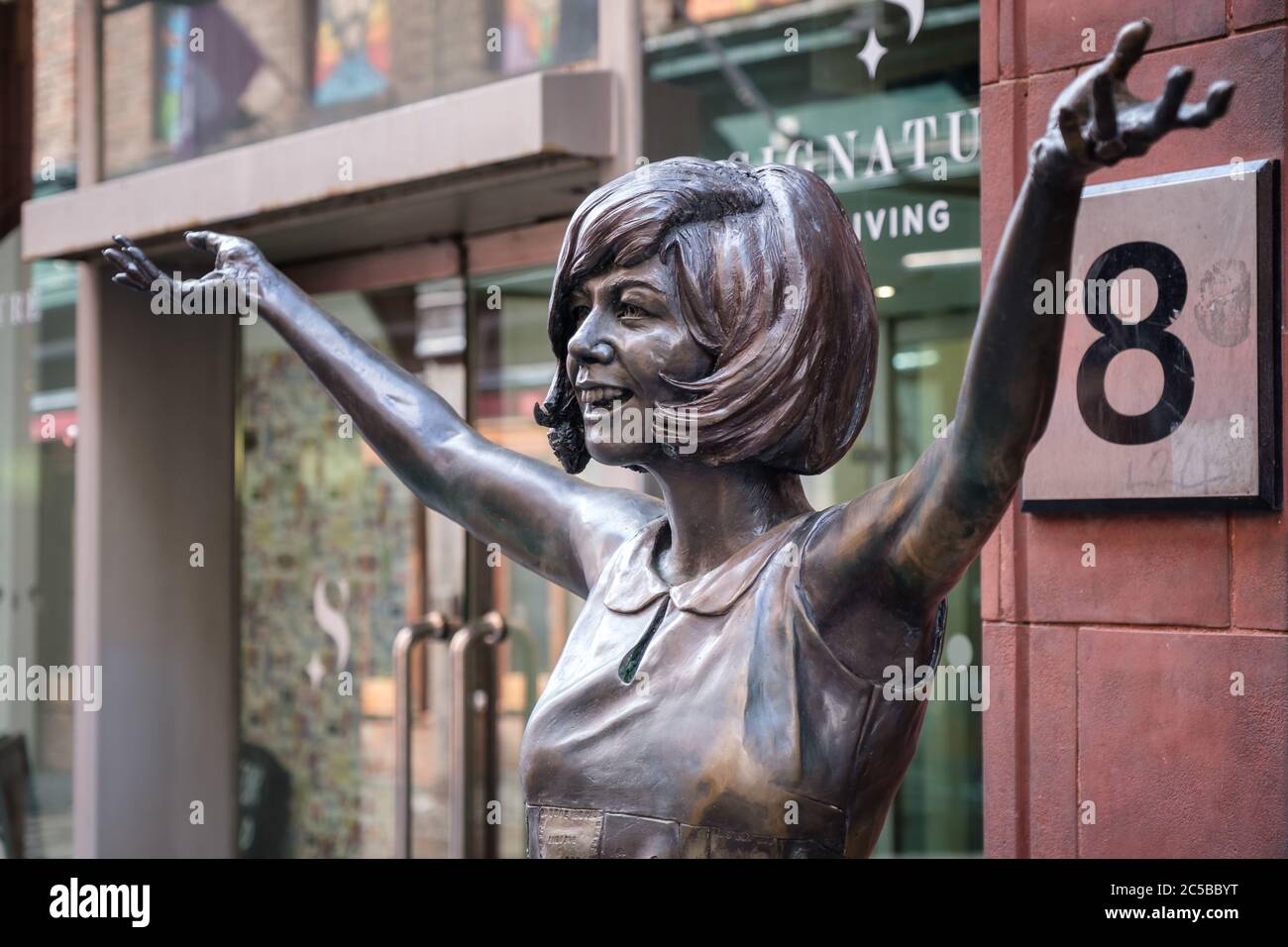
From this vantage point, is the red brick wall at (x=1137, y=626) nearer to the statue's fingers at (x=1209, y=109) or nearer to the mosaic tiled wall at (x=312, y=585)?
the statue's fingers at (x=1209, y=109)

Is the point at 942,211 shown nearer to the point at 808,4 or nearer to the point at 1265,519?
the point at 808,4

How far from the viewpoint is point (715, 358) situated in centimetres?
199

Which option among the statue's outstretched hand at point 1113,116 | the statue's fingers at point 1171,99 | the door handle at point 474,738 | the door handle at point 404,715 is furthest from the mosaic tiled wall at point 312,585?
the statue's fingers at point 1171,99

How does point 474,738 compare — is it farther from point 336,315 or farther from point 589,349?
point 589,349

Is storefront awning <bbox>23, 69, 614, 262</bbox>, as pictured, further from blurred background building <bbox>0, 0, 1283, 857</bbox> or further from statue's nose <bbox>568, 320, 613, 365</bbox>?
statue's nose <bbox>568, 320, 613, 365</bbox>

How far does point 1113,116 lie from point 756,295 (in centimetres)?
61

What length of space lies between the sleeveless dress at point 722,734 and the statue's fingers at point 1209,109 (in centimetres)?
77

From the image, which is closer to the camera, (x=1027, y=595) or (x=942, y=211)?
(x=1027, y=595)

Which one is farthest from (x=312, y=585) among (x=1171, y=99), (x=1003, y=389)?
(x=1171, y=99)

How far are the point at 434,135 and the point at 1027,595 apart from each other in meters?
2.25

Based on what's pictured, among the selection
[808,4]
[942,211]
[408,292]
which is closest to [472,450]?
[942,211]

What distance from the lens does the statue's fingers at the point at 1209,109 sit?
4.48 feet
